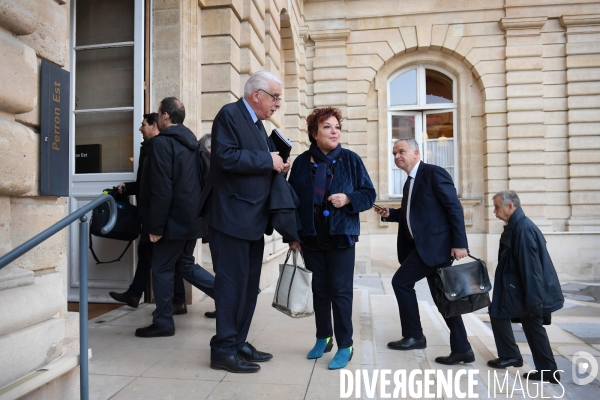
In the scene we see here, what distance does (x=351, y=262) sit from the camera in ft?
10.6

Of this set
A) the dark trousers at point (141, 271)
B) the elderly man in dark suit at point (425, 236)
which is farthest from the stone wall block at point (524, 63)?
the dark trousers at point (141, 271)

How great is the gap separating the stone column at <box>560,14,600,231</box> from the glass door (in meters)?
9.12

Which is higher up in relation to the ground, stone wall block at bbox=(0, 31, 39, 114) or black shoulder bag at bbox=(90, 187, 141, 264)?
→ stone wall block at bbox=(0, 31, 39, 114)

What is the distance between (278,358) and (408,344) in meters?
1.09

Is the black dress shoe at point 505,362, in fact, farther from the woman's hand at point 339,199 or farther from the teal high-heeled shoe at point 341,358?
the woman's hand at point 339,199

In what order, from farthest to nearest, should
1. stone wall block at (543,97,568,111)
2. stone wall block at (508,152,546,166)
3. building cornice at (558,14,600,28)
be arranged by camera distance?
stone wall block at (543,97,568,111) < stone wall block at (508,152,546,166) < building cornice at (558,14,600,28)

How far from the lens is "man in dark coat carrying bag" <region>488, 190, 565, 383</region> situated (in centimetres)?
326

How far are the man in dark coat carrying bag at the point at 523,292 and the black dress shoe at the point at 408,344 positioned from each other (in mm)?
531

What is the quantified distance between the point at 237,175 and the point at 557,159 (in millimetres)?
9446

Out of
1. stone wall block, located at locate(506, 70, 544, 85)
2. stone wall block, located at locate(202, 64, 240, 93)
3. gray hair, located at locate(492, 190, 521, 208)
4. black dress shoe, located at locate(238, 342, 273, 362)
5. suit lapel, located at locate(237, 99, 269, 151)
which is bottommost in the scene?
black dress shoe, located at locate(238, 342, 273, 362)

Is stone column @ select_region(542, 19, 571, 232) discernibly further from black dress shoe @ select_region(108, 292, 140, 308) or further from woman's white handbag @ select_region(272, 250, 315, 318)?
black dress shoe @ select_region(108, 292, 140, 308)

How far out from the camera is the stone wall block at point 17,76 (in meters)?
2.13

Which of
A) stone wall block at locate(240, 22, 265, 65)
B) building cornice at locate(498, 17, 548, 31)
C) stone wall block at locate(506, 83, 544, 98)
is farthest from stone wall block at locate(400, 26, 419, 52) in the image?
stone wall block at locate(240, 22, 265, 65)

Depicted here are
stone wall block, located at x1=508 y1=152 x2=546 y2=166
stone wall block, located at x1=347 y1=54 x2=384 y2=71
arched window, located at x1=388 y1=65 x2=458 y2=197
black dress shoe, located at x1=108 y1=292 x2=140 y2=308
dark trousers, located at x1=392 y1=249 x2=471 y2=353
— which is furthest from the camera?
arched window, located at x1=388 y1=65 x2=458 y2=197
